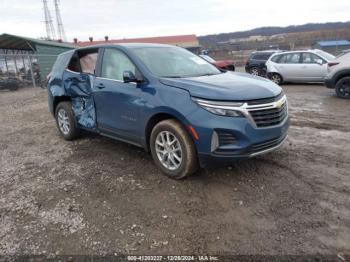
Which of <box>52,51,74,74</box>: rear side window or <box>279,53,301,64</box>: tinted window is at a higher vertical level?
<box>52,51,74,74</box>: rear side window

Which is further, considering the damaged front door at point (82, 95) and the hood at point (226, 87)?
the damaged front door at point (82, 95)

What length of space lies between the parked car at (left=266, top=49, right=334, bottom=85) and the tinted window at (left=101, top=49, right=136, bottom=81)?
1014 cm

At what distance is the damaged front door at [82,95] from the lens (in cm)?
524

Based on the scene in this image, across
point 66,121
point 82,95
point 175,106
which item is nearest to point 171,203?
point 175,106

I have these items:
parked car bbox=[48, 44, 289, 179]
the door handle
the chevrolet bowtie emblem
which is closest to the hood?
parked car bbox=[48, 44, 289, 179]

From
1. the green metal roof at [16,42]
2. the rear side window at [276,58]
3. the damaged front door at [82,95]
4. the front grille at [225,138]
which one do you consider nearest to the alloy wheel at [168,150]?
the front grille at [225,138]

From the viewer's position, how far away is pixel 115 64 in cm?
485

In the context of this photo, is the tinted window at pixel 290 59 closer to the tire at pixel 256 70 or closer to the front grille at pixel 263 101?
the tire at pixel 256 70

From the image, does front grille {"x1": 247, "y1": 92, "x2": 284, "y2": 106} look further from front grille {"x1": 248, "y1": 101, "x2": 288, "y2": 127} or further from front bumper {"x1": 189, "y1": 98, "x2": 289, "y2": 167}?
front bumper {"x1": 189, "y1": 98, "x2": 289, "y2": 167}

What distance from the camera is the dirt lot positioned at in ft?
9.44

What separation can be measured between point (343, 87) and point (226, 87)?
7.41 m

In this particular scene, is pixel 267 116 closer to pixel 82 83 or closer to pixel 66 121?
pixel 82 83

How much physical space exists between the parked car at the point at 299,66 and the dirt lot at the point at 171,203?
781 centimetres

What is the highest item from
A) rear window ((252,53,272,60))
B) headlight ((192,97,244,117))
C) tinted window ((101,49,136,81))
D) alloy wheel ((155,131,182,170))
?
tinted window ((101,49,136,81))
